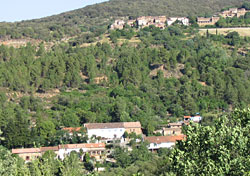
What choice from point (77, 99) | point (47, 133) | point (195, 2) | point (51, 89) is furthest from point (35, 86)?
point (195, 2)

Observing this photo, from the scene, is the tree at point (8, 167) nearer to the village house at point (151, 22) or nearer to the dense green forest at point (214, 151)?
the dense green forest at point (214, 151)

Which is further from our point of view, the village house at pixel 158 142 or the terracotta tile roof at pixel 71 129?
the terracotta tile roof at pixel 71 129

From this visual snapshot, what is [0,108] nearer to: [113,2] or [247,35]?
[247,35]

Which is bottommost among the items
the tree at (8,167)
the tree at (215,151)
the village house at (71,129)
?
the village house at (71,129)

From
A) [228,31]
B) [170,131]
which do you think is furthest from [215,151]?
[228,31]

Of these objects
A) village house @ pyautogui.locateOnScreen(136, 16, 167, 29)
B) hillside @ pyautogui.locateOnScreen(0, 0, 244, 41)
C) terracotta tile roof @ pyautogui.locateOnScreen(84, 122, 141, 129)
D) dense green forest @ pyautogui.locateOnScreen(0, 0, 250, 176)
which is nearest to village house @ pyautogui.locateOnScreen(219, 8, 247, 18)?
hillside @ pyautogui.locateOnScreen(0, 0, 244, 41)

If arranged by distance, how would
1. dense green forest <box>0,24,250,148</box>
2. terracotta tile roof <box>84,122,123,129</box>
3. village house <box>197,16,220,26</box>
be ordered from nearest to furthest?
terracotta tile roof <box>84,122,123,129</box> < dense green forest <box>0,24,250,148</box> < village house <box>197,16,220,26</box>

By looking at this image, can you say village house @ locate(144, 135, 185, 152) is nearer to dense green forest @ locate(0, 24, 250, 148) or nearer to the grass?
dense green forest @ locate(0, 24, 250, 148)

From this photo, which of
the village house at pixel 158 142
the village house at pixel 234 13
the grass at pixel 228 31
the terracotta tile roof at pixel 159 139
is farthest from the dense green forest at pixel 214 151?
the village house at pixel 234 13

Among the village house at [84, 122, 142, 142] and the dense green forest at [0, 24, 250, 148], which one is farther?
the dense green forest at [0, 24, 250, 148]

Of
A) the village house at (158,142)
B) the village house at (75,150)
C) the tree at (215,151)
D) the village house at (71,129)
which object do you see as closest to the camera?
the tree at (215,151)
